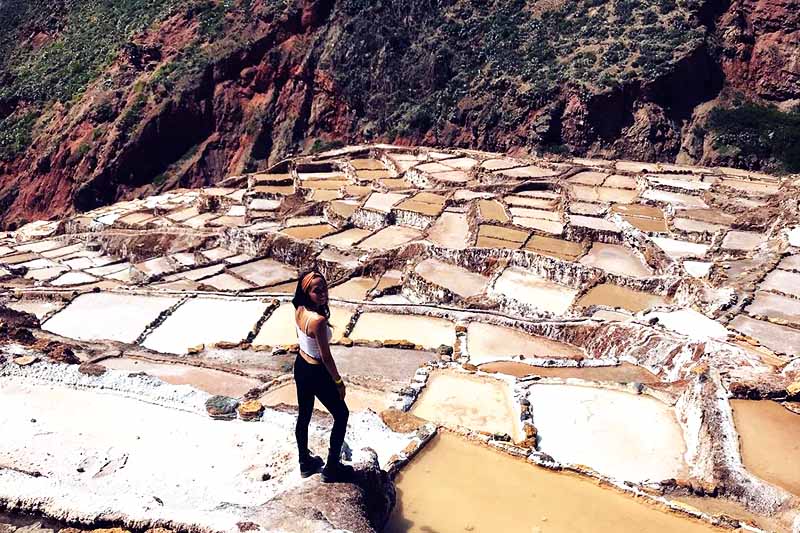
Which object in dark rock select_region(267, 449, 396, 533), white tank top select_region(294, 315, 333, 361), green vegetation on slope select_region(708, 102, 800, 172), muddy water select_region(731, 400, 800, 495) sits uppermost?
green vegetation on slope select_region(708, 102, 800, 172)

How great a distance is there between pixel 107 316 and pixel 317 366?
9.89 meters

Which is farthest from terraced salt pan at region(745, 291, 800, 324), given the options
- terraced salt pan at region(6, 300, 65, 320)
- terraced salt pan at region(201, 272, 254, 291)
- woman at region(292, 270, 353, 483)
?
terraced salt pan at region(6, 300, 65, 320)

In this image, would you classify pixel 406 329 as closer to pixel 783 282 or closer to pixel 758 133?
pixel 783 282

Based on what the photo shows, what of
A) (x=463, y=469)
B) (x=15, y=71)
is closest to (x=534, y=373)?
(x=463, y=469)

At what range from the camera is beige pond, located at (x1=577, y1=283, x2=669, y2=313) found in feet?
43.0

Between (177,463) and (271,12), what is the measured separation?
3900 cm

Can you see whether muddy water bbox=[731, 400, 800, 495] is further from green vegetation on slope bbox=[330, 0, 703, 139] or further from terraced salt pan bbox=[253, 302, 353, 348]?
green vegetation on slope bbox=[330, 0, 703, 139]

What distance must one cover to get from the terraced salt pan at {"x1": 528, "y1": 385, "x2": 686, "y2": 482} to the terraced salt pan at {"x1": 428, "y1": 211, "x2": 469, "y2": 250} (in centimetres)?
839

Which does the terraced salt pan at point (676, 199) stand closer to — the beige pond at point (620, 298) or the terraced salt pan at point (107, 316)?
the beige pond at point (620, 298)

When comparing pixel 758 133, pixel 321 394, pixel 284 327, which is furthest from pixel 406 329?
pixel 758 133

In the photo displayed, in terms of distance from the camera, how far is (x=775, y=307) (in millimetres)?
11648

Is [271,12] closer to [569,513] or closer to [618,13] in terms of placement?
[618,13]

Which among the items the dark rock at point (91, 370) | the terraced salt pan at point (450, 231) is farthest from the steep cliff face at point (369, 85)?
the dark rock at point (91, 370)

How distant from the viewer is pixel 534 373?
30.8 ft
